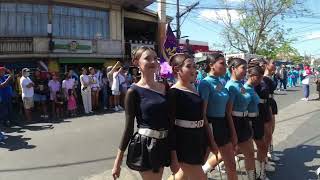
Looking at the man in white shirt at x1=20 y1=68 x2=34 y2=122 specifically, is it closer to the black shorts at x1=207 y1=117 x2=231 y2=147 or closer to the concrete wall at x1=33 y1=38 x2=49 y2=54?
the concrete wall at x1=33 y1=38 x2=49 y2=54

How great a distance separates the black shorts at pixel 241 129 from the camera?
578 cm

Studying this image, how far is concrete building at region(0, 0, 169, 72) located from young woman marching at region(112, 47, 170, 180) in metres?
18.5

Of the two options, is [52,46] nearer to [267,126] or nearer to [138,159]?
[267,126]

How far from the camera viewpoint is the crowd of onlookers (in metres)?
14.4

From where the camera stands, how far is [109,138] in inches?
425

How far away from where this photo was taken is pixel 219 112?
512 cm

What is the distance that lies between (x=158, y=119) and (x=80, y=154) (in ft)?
17.8

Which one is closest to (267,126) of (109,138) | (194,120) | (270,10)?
(194,120)

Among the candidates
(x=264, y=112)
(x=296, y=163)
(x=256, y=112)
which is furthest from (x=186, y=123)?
(x=296, y=163)

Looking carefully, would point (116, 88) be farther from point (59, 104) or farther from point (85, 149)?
point (85, 149)

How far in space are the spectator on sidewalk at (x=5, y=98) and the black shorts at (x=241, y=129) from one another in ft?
26.5

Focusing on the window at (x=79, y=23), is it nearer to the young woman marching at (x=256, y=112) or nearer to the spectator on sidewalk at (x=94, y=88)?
the spectator on sidewalk at (x=94, y=88)

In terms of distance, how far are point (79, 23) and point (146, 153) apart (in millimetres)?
21431

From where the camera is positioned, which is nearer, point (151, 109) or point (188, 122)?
point (151, 109)
